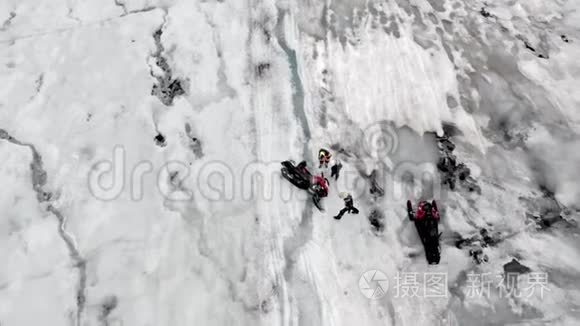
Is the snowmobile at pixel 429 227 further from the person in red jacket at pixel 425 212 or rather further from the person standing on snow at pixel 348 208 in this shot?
the person standing on snow at pixel 348 208

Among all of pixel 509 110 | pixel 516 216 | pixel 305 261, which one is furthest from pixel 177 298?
pixel 509 110

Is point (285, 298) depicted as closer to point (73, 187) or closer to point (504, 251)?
point (504, 251)
